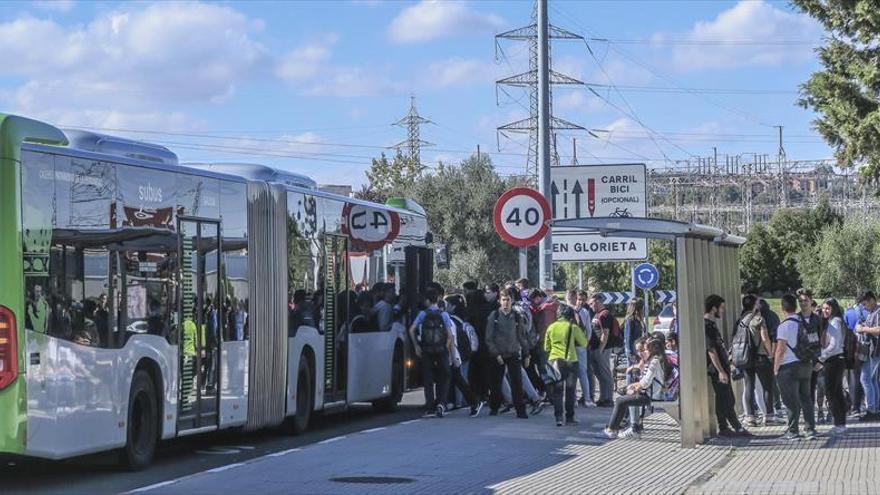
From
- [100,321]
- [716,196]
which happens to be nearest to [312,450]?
[100,321]

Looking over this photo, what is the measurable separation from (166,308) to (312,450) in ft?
8.03

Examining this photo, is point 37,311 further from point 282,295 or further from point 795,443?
point 795,443

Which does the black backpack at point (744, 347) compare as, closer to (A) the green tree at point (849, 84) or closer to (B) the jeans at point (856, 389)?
(B) the jeans at point (856, 389)

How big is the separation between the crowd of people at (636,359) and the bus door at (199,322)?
4993 mm

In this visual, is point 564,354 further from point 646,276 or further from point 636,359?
point 646,276

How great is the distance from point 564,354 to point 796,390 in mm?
3105

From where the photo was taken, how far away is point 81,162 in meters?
12.8

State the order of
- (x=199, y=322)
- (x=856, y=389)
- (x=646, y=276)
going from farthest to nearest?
(x=646, y=276) < (x=856, y=389) < (x=199, y=322)

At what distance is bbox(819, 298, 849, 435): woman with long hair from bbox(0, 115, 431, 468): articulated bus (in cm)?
645

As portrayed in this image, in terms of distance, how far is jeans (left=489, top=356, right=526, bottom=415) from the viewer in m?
19.8

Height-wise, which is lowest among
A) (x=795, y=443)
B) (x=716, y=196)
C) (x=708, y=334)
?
(x=795, y=443)

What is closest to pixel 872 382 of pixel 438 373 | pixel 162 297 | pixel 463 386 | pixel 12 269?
pixel 463 386

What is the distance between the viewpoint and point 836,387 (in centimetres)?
1864

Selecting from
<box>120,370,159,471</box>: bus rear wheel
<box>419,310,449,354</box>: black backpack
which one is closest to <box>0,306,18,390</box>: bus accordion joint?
<box>120,370,159,471</box>: bus rear wheel
